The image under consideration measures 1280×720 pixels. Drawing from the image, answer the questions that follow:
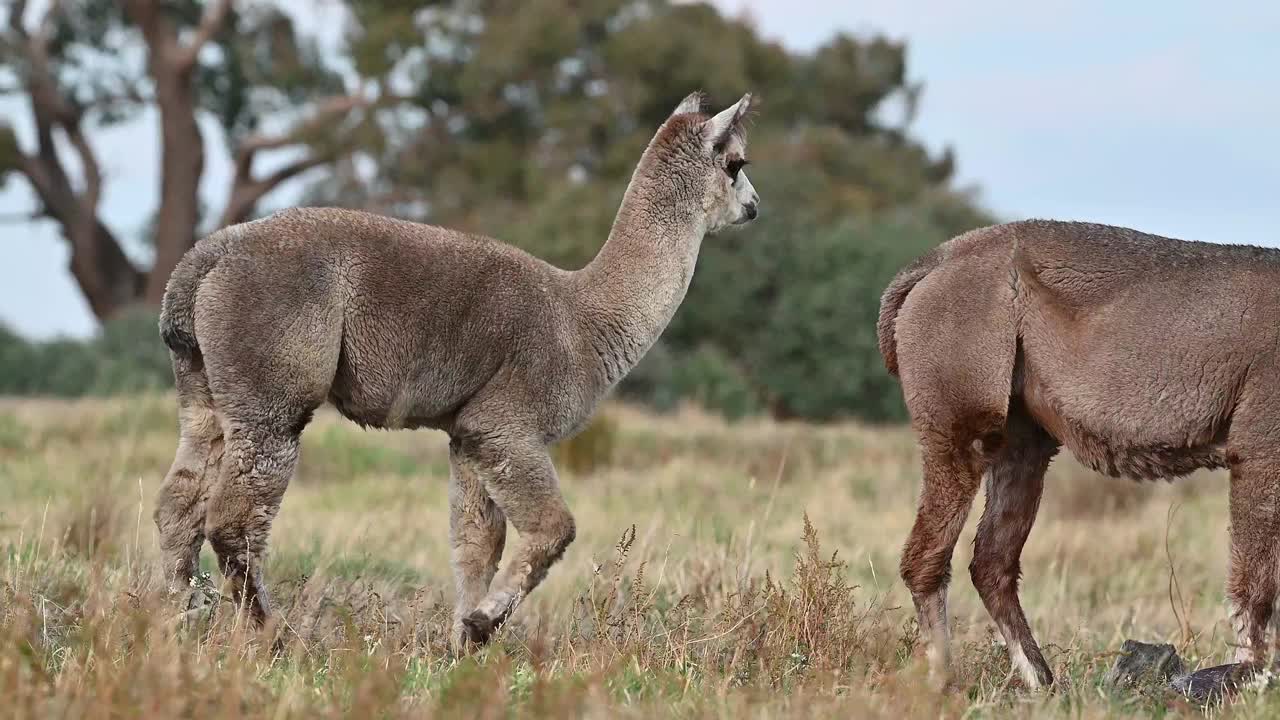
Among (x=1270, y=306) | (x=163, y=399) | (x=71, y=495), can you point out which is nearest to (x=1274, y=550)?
(x=1270, y=306)

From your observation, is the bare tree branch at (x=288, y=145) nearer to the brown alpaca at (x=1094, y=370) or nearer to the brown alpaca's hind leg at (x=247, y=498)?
the brown alpaca's hind leg at (x=247, y=498)

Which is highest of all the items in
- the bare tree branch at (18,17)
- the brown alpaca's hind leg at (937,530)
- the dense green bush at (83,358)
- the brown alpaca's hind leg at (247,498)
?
the bare tree branch at (18,17)

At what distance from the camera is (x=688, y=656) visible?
6.42m

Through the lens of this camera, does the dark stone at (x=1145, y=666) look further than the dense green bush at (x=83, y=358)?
No

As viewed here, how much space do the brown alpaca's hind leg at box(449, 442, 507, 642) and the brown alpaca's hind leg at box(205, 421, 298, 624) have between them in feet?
3.00

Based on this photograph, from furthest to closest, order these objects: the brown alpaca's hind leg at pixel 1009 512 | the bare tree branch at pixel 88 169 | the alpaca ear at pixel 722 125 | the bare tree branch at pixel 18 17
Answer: the bare tree branch at pixel 88 169 < the bare tree branch at pixel 18 17 < the alpaca ear at pixel 722 125 < the brown alpaca's hind leg at pixel 1009 512

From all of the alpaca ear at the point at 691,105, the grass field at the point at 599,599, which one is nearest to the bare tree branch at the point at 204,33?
the grass field at the point at 599,599

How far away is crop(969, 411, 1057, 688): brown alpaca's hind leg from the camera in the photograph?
712 cm

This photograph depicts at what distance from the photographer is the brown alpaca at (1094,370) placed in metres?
6.29

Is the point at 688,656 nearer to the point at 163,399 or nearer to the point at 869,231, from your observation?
the point at 163,399

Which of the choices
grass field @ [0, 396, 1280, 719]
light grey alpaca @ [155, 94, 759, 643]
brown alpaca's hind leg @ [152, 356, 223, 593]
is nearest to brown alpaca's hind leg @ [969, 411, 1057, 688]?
grass field @ [0, 396, 1280, 719]

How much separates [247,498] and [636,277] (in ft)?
7.29

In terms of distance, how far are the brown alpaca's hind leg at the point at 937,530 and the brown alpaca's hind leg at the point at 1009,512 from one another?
1.31ft

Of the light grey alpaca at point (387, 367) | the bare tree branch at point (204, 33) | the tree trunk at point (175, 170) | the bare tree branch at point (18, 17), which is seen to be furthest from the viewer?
the bare tree branch at point (18, 17)
